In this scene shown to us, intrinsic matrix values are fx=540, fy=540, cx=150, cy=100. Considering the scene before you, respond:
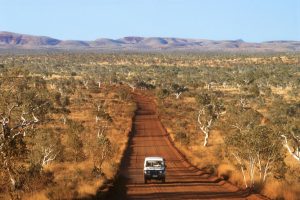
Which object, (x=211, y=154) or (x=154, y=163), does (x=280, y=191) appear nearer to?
(x=154, y=163)

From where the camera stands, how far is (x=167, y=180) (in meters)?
38.7

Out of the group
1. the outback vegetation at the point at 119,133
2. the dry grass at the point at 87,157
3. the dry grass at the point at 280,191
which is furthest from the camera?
the outback vegetation at the point at 119,133

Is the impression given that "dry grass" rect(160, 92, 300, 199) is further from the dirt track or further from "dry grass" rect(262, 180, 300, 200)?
the dirt track

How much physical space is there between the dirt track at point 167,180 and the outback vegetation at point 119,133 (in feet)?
3.94

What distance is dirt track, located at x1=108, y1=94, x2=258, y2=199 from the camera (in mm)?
30638

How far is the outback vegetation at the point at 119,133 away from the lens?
27.7m

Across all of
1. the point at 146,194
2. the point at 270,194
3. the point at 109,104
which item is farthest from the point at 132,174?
the point at 109,104

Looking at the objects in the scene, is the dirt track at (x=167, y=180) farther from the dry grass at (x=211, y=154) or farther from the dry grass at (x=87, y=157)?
the dry grass at (x=87, y=157)

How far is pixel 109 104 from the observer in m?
106

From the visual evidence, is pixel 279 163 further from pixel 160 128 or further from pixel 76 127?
pixel 160 128

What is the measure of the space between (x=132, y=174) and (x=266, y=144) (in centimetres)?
1319

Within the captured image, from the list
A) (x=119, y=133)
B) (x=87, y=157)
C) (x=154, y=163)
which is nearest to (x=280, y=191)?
(x=154, y=163)

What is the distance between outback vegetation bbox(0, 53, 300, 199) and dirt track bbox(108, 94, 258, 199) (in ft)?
3.94

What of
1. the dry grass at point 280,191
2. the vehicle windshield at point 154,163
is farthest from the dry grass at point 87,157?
the dry grass at point 280,191
